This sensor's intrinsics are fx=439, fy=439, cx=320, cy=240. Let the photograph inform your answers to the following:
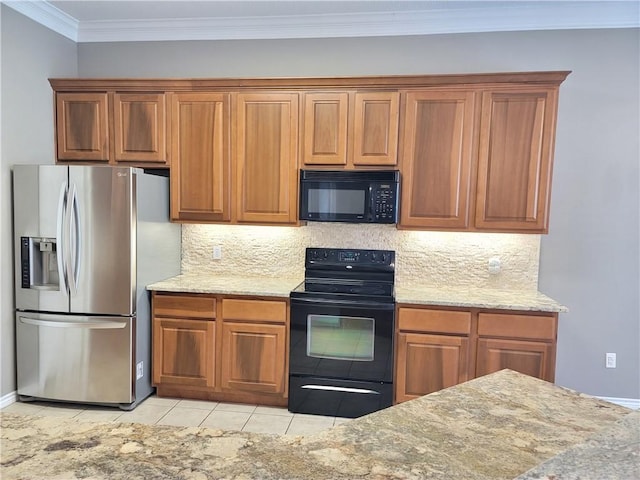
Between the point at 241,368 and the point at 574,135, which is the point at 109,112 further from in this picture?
the point at 574,135

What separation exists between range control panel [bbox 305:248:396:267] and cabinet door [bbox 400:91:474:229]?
0.46m

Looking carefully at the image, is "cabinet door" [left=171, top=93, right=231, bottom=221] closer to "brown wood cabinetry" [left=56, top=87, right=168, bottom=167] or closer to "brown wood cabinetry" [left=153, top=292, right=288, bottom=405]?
"brown wood cabinetry" [left=56, top=87, right=168, bottom=167]

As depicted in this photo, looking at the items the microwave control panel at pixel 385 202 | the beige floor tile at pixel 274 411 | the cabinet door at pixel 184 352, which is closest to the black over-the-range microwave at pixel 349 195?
the microwave control panel at pixel 385 202

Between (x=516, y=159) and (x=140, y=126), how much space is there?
2.81 meters

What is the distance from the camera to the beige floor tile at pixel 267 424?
291cm

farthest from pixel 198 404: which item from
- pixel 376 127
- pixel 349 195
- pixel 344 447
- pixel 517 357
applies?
pixel 344 447

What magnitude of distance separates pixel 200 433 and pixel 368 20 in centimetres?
334

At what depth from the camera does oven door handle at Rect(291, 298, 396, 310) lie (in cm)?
301

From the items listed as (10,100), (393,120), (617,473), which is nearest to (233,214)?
(393,120)

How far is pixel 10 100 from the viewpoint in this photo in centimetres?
315

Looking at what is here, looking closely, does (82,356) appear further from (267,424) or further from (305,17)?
(305,17)

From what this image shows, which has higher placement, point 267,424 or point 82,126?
point 82,126

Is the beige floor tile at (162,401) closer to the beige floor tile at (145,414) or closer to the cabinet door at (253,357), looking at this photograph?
the beige floor tile at (145,414)

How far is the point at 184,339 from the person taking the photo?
3.28 metres
